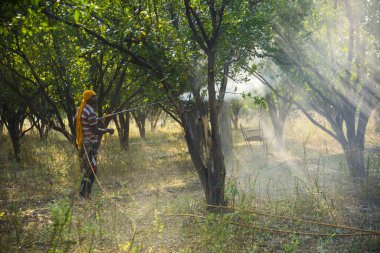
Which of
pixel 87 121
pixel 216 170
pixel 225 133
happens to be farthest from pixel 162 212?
pixel 225 133

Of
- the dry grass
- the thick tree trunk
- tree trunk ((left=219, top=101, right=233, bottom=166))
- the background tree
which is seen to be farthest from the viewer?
tree trunk ((left=219, top=101, right=233, bottom=166))

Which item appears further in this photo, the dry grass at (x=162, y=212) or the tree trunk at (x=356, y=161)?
the tree trunk at (x=356, y=161)

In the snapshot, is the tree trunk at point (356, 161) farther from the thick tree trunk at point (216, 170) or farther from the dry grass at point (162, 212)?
the thick tree trunk at point (216, 170)

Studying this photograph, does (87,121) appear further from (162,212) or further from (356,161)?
(356,161)

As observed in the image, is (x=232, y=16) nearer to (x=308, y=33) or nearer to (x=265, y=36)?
(x=265, y=36)

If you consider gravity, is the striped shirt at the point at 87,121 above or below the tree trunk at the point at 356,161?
above

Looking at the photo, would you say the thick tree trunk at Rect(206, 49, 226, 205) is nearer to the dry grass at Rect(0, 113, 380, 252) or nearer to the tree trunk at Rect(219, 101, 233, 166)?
the dry grass at Rect(0, 113, 380, 252)

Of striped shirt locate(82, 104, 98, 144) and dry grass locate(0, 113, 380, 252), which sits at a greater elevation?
striped shirt locate(82, 104, 98, 144)

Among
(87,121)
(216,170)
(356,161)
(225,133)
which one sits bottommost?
(356,161)

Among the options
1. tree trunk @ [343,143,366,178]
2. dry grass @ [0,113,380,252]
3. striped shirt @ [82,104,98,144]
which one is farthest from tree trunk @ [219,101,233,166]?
striped shirt @ [82,104,98,144]

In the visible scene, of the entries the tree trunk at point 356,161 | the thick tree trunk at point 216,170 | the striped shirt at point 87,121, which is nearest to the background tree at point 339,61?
the tree trunk at point 356,161

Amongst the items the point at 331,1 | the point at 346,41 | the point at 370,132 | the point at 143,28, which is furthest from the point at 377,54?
the point at 370,132

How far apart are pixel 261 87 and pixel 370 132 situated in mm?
7416

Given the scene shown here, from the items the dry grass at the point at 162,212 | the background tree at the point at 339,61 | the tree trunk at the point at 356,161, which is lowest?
the dry grass at the point at 162,212
